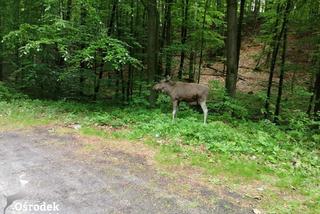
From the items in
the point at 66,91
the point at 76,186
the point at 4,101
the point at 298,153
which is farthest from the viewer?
the point at 66,91

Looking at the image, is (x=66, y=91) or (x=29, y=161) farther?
(x=66, y=91)

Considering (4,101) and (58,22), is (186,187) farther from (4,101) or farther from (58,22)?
(4,101)

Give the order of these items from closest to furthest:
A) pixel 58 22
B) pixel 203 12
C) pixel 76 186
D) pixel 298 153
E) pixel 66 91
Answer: pixel 76 186, pixel 298 153, pixel 58 22, pixel 66 91, pixel 203 12

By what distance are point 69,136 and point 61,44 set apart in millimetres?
3437

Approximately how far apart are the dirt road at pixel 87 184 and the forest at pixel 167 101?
609mm

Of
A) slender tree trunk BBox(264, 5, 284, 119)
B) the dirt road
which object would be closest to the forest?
slender tree trunk BBox(264, 5, 284, 119)

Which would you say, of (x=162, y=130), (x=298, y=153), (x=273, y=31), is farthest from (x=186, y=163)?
(x=273, y=31)

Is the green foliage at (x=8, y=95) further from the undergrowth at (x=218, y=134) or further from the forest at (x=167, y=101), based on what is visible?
the undergrowth at (x=218, y=134)

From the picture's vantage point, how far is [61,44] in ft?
33.6

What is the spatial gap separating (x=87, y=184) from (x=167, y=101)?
22.2ft

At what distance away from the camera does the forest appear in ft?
21.5

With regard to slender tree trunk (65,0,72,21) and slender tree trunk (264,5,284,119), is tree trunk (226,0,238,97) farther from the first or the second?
slender tree trunk (65,0,72,21)

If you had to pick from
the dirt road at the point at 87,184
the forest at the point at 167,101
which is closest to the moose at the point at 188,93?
the forest at the point at 167,101

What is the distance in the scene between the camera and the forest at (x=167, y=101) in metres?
6.55
